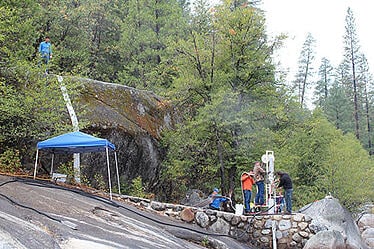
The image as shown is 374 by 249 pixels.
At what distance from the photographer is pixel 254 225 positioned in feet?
40.2

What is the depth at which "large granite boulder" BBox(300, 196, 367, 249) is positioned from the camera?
11547 mm

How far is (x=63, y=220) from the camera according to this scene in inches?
281

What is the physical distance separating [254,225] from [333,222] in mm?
2454

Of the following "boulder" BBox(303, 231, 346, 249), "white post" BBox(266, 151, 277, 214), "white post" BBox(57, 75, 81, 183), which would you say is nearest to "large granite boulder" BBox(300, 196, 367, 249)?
"boulder" BBox(303, 231, 346, 249)

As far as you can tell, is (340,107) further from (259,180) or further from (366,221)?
(259,180)

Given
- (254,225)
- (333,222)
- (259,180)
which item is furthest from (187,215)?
(333,222)

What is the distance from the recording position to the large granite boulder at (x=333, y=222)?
37.9ft

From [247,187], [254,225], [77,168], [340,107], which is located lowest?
[254,225]

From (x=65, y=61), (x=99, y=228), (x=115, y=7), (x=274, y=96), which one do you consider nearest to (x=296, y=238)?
(x=99, y=228)

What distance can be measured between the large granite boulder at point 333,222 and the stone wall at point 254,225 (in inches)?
17.7

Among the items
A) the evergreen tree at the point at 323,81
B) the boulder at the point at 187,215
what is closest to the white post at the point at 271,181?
the boulder at the point at 187,215

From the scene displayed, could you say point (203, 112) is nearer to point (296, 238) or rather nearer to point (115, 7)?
point (296, 238)

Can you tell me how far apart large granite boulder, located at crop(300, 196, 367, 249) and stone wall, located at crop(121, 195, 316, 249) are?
1.48 ft

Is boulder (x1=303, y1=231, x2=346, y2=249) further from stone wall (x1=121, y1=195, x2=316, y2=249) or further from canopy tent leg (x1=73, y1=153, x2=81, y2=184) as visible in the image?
canopy tent leg (x1=73, y1=153, x2=81, y2=184)
